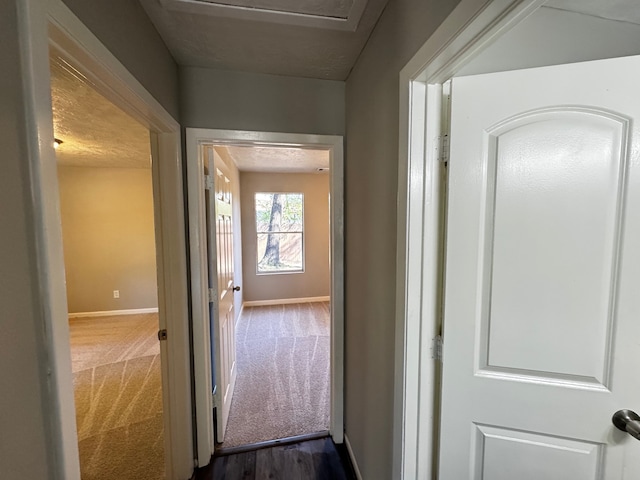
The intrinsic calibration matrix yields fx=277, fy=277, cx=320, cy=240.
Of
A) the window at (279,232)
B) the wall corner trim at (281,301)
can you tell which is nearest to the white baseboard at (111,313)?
the wall corner trim at (281,301)

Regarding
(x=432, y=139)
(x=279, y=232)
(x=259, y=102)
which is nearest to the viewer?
(x=432, y=139)

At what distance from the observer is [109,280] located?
Answer: 442 centimetres

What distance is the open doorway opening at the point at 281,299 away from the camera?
2.17 meters

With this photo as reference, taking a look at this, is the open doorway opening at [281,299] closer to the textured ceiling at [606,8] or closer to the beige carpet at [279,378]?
the beige carpet at [279,378]

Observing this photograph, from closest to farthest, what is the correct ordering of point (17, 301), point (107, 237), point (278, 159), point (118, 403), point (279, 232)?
1. point (17, 301)
2. point (118, 403)
3. point (278, 159)
4. point (107, 237)
5. point (279, 232)

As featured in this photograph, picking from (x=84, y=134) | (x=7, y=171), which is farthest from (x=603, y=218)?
(x=84, y=134)

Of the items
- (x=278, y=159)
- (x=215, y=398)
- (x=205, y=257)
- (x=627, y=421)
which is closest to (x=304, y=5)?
(x=205, y=257)

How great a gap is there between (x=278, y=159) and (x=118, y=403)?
3.16m

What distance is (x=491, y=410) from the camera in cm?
94

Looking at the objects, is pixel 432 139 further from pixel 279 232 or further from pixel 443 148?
pixel 279 232

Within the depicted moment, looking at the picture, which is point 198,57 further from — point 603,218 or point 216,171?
point 603,218

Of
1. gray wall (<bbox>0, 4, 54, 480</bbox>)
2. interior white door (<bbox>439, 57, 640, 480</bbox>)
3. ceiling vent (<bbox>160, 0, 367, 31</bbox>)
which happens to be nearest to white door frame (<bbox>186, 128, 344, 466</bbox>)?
ceiling vent (<bbox>160, 0, 367, 31</bbox>)

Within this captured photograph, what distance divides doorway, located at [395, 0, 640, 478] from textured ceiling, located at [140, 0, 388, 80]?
18.2 inches

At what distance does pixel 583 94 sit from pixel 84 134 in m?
3.69
